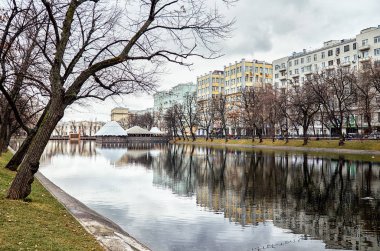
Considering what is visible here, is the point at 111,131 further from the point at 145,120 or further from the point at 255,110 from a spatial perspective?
the point at 255,110

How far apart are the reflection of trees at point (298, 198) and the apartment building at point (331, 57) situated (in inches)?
2276

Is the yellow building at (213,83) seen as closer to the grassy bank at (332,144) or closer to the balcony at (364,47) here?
the grassy bank at (332,144)

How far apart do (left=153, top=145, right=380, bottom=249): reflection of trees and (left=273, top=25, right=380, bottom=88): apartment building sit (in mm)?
57823

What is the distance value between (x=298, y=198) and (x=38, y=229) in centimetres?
1480

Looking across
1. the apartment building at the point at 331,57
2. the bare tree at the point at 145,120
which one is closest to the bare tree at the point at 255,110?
the apartment building at the point at 331,57

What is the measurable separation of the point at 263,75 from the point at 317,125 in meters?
46.3

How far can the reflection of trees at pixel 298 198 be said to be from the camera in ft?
46.8

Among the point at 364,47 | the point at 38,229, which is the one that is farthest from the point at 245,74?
the point at 38,229

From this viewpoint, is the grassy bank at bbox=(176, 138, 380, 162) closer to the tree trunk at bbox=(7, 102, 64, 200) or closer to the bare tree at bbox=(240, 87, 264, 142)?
the bare tree at bbox=(240, 87, 264, 142)

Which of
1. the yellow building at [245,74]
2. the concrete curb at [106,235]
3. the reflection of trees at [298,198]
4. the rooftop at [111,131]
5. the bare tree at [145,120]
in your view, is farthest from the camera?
the bare tree at [145,120]

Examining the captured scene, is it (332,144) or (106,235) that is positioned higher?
(332,144)

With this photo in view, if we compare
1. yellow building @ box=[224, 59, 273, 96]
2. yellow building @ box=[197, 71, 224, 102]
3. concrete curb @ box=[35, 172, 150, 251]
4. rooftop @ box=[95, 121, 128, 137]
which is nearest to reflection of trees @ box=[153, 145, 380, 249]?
concrete curb @ box=[35, 172, 150, 251]

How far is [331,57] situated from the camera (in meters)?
Answer: 108

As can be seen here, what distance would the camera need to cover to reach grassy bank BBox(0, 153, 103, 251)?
8.58 meters
